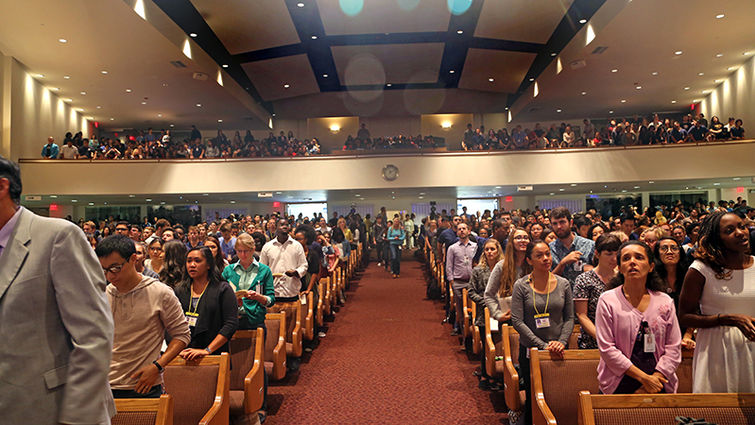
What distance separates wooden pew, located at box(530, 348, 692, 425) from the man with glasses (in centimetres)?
207

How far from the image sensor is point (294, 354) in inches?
211

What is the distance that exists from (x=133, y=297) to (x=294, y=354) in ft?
9.71

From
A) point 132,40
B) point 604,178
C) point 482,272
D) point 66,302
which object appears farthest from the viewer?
point 604,178

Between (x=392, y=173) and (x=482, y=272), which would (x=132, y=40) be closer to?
(x=392, y=173)

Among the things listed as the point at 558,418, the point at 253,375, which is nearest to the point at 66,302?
the point at 253,375

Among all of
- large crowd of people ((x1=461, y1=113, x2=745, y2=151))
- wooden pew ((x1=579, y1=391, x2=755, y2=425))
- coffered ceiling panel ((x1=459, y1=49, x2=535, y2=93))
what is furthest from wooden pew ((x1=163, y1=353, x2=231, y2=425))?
coffered ceiling panel ((x1=459, y1=49, x2=535, y2=93))

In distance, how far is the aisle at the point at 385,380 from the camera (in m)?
4.39

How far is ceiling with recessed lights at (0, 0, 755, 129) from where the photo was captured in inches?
483

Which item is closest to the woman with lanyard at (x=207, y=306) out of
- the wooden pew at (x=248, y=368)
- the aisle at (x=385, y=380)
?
the wooden pew at (x=248, y=368)

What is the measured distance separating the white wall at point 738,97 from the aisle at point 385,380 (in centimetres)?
1355

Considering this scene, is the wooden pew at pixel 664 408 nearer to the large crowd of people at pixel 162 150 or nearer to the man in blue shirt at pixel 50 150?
the large crowd of people at pixel 162 150

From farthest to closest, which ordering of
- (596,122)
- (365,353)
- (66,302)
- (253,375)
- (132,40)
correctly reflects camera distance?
(596,122), (132,40), (365,353), (253,375), (66,302)

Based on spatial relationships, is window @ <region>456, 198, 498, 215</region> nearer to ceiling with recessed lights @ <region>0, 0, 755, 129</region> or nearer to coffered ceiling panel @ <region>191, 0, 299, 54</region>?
ceiling with recessed lights @ <region>0, 0, 755, 129</region>

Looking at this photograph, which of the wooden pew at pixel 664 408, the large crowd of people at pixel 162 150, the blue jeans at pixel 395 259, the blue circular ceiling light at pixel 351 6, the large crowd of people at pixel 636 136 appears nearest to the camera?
the wooden pew at pixel 664 408
